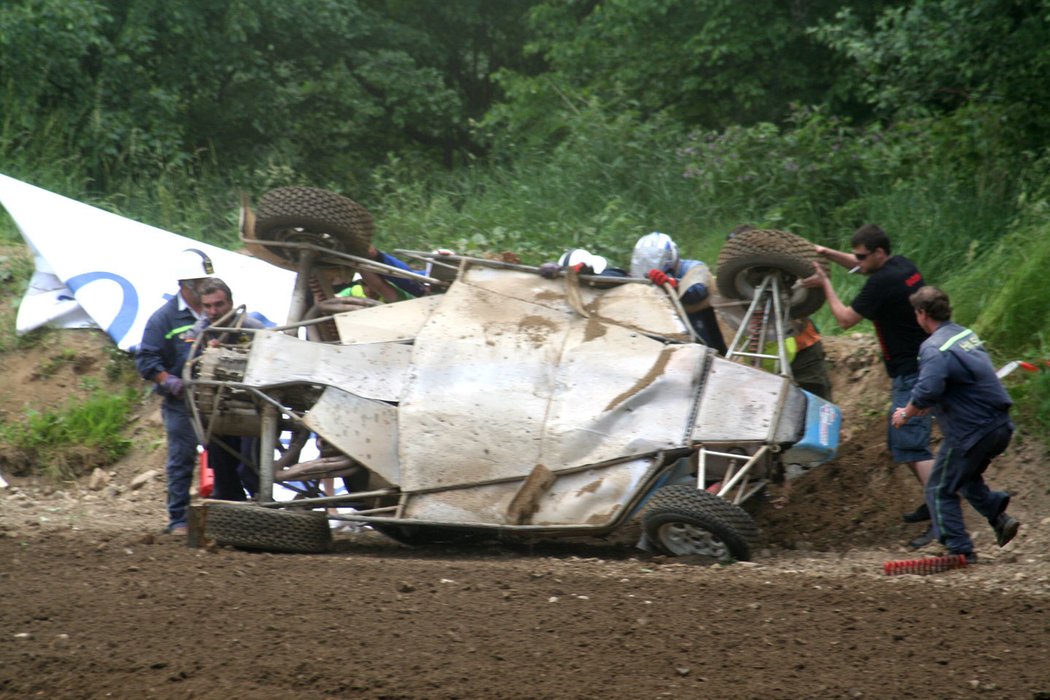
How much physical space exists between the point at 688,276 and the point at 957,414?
88.2 inches

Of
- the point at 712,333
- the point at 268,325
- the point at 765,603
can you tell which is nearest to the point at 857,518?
the point at 712,333

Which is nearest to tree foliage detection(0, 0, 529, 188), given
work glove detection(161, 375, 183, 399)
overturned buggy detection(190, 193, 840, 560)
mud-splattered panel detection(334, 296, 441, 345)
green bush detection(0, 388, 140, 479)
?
green bush detection(0, 388, 140, 479)

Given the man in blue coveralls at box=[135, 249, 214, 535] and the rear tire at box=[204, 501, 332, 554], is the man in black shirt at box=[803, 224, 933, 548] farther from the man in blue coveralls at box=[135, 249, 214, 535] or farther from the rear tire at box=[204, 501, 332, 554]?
the man in blue coveralls at box=[135, 249, 214, 535]

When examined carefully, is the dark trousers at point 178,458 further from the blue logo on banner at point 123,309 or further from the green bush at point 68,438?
the blue logo on banner at point 123,309

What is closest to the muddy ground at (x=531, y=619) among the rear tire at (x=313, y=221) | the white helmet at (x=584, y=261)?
the white helmet at (x=584, y=261)

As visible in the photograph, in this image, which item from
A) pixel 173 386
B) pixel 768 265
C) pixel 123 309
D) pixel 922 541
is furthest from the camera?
pixel 123 309

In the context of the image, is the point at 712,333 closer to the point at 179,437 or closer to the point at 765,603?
the point at 765,603

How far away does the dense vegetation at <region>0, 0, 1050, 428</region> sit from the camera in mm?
12070

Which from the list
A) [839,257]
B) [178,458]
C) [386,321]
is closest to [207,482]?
[178,458]

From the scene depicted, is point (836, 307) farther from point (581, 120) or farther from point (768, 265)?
point (581, 120)

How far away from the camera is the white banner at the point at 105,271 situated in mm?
11844

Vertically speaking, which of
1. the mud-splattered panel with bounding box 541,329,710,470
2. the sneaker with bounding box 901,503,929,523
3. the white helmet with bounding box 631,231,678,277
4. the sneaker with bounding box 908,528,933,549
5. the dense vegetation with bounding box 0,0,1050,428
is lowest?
the sneaker with bounding box 908,528,933,549

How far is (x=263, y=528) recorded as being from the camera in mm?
7570

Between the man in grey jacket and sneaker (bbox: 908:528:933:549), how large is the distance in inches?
32.5
